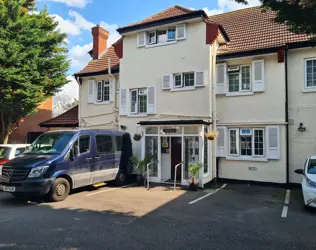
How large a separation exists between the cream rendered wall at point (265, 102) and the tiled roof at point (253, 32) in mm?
746

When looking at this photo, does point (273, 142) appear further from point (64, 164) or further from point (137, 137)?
point (64, 164)

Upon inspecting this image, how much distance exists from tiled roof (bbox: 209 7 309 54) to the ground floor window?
11.9 feet

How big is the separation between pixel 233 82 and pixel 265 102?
1.77 metres

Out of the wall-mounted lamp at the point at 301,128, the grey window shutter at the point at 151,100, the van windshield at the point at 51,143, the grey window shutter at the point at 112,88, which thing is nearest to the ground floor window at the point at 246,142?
the wall-mounted lamp at the point at 301,128

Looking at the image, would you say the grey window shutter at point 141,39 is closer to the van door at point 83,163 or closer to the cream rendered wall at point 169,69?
the cream rendered wall at point 169,69

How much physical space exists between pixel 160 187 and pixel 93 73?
822 cm

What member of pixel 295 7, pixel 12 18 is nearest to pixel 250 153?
pixel 295 7

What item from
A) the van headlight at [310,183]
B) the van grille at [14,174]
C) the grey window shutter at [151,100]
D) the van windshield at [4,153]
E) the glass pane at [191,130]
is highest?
the grey window shutter at [151,100]

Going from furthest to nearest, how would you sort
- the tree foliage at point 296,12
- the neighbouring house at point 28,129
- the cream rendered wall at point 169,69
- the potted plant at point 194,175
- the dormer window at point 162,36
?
1. the neighbouring house at point 28,129
2. the dormer window at point 162,36
3. the cream rendered wall at point 169,69
4. the potted plant at point 194,175
5. the tree foliage at point 296,12

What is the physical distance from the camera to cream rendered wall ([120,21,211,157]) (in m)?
12.6

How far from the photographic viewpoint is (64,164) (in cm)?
937

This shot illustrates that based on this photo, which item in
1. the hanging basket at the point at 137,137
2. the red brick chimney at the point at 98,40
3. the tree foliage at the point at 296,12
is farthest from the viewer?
the red brick chimney at the point at 98,40

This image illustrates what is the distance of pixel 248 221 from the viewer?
7.14m

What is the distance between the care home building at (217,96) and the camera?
11820mm
